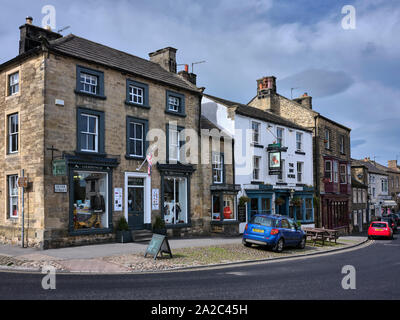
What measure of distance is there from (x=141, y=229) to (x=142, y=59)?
10.4 m

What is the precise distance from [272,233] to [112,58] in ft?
38.7

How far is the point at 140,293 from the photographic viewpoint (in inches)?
337

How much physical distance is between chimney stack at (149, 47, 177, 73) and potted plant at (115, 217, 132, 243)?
10929 millimetres

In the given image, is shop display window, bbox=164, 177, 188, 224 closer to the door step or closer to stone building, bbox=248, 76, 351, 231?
the door step

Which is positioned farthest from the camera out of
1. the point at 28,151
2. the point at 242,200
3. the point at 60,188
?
the point at 242,200

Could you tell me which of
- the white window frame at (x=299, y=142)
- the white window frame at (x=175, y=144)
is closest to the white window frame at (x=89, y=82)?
the white window frame at (x=175, y=144)

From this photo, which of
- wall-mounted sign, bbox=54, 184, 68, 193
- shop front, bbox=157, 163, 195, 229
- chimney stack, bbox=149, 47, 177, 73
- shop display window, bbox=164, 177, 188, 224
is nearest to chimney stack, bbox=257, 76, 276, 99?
chimney stack, bbox=149, 47, 177, 73

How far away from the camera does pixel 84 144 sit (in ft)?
57.1

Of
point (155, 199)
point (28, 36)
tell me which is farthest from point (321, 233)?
point (28, 36)

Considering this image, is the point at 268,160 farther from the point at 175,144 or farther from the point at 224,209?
the point at 175,144

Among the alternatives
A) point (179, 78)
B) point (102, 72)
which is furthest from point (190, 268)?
point (179, 78)

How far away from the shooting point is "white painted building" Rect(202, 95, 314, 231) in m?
26.6
